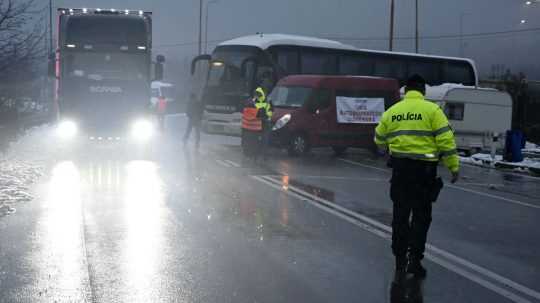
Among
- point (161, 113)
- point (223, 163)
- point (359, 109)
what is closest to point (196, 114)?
point (359, 109)

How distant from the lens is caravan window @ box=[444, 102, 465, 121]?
25.8 meters

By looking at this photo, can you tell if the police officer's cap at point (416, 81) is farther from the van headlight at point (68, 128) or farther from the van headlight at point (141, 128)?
the van headlight at point (68, 128)

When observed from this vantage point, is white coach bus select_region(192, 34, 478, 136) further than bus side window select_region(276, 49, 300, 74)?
No

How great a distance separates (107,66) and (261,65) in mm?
6631

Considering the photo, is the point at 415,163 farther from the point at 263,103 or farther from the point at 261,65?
the point at 261,65

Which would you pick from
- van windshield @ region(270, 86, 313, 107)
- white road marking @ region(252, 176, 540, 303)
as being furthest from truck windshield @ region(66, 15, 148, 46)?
white road marking @ region(252, 176, 540, 303)

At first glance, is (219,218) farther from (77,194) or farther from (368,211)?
(77,194)

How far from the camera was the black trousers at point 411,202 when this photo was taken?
22.9 feet

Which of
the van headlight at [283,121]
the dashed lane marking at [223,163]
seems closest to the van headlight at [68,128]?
the dashed lane marking at [223,163]

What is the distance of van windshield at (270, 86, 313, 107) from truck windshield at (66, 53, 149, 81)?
380cm

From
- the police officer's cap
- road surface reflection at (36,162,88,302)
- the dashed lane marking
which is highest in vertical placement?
the police officer's cap

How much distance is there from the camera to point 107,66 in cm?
2077

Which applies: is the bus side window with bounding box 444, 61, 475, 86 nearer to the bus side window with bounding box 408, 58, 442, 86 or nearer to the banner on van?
the bus side window with bounding box 408, 58, 442, 86

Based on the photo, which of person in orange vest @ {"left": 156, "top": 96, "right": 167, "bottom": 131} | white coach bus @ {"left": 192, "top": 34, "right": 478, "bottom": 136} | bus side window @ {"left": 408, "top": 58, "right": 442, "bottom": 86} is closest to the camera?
white coach bus @ {"left": 192, "top": 34, "right": 478, "bottom": 136}
